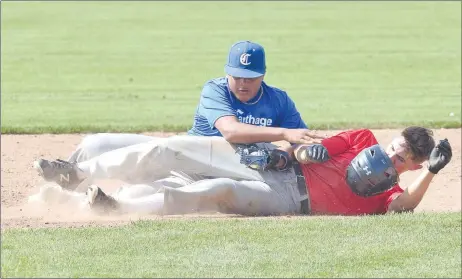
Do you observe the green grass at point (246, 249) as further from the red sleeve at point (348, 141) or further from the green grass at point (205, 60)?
the green grass at point (205, 60)

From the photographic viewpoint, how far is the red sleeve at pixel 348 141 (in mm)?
→ 8656

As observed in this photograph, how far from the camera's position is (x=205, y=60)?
835 inches

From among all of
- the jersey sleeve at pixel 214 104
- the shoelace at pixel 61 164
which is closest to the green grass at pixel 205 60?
the shoelace at pixel 61 164

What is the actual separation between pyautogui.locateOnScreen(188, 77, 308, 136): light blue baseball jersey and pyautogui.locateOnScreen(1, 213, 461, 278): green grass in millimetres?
1025

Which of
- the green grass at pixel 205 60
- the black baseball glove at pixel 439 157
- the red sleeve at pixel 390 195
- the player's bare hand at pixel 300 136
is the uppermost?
the player's bare hand at pixel 300 136

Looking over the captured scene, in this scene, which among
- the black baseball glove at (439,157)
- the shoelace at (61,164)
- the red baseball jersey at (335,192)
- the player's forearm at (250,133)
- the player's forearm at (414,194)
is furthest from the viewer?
the shoelace at (61,164)

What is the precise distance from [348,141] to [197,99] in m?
8.19

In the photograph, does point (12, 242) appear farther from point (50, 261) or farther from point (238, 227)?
point (238, 227)

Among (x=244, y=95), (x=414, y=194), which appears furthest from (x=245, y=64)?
(x=414, y=194)

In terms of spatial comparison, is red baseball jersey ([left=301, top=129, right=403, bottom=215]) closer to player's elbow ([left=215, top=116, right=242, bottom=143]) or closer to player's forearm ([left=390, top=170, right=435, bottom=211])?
player's forearm ([left=390, top=170, right=435, bottom=211])

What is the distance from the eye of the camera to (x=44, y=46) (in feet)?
76.5

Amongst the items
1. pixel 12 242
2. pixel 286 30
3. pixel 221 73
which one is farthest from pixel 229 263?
pixel 286 30

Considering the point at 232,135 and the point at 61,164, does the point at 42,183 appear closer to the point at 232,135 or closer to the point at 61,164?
the point at 61,164

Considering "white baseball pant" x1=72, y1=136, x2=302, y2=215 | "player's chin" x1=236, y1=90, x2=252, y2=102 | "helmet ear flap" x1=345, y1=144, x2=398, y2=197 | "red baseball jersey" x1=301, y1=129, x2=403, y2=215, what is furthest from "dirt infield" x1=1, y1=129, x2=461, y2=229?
"helmet ear flap" x1=345, y1=144, x2=398, y2=197
